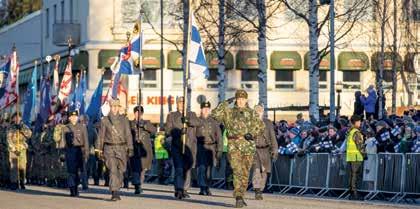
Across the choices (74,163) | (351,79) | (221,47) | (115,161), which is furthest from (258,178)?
(351,79)

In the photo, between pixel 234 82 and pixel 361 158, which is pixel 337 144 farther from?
pixel 234 82

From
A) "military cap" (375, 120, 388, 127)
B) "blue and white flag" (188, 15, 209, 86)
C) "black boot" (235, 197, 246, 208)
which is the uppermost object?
"blue and white flag" (188, 15, 209, 86)

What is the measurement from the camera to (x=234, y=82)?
245ft

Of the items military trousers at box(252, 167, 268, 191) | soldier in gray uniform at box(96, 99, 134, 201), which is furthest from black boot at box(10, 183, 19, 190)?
military trousers at box(252, 167, 268, 191)

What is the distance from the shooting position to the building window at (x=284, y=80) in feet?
245

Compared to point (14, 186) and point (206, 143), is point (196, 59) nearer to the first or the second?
point (206, 143)

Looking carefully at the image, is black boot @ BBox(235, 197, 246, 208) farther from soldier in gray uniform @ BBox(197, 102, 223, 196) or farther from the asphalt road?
soldier in gray uniform @ BBox(197, 102, 223, 196)

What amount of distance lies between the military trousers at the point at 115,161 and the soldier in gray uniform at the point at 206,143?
103 inches

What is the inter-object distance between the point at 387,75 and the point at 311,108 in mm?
26253

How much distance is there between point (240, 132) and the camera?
25312 mm

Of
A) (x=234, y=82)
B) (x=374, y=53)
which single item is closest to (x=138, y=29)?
(x=374, y=53)

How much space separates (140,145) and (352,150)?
5149 mm

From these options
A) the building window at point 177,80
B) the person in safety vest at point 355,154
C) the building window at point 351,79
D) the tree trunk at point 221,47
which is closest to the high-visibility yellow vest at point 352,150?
the person in safety vest at point 355,154

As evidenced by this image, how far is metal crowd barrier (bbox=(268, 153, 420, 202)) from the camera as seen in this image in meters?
29.2
